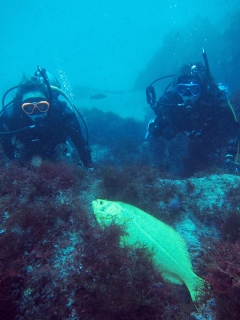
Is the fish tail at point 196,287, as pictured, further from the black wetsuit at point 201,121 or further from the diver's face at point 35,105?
the diver's face at point 35,105

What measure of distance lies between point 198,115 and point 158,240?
18.4 feet

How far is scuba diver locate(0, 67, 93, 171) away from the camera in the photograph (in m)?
5.93

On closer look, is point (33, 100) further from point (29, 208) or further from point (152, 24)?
point (152, 24)

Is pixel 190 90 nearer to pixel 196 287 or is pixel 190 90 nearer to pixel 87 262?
pixel 196 287

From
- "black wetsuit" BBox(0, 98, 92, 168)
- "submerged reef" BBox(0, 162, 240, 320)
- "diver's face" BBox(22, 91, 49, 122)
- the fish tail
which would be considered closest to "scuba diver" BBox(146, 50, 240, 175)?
"black wetsuit" BBox(0, 98, 92, 168)

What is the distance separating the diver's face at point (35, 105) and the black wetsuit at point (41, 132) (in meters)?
0.26

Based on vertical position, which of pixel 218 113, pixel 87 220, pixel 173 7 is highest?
pixel 173 7

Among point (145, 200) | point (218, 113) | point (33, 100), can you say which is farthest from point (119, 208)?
point (218, 113)

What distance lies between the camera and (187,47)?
1129 inches

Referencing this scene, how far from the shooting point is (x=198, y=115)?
7113mm

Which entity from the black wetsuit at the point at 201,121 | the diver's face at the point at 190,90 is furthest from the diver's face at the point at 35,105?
the diver's face at the point at 190,90

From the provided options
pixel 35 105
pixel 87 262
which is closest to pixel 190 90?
pixel 35 105

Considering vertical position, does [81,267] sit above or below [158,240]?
above

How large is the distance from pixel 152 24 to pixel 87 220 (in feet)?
387
